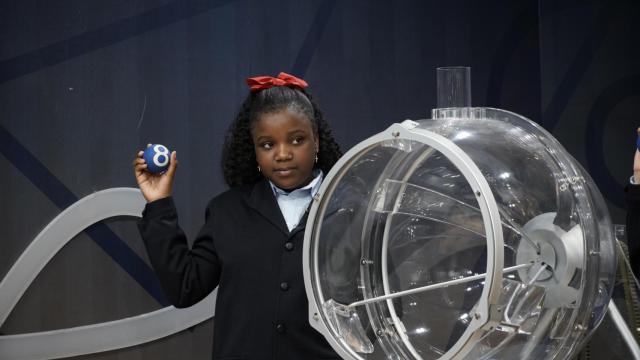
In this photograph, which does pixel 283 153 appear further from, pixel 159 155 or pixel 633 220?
pixel 633 220

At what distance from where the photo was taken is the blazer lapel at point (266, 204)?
183cm

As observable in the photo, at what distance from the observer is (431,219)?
4.59ft

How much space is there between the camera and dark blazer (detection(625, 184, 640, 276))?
5.16ft

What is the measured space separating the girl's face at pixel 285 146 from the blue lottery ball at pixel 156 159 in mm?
258

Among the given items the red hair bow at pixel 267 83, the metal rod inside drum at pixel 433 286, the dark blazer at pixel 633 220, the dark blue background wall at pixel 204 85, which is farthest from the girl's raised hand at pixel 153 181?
the dark blazer at pixel 633 220

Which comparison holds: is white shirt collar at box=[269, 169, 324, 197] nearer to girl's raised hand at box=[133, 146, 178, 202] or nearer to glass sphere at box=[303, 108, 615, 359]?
girl's raised hand at box=[133, 146, 178, 202]

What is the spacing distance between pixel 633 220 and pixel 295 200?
28.6 inches

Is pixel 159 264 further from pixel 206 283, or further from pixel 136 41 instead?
pixel 136 41

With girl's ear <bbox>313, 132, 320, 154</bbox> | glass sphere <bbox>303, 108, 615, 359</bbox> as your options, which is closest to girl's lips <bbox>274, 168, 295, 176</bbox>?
girl's ear <bbox>313, 132, 320, 154</bbox>

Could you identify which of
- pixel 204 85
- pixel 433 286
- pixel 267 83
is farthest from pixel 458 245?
pixel 204 85

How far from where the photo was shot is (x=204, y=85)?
254 centimetres

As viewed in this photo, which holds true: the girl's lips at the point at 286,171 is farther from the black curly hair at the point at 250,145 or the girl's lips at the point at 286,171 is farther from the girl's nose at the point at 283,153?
the black curly hair at the point at 250,145

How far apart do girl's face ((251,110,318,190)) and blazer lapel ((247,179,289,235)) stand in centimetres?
5

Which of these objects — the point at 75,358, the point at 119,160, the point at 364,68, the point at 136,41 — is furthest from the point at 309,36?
the point at 75,358
